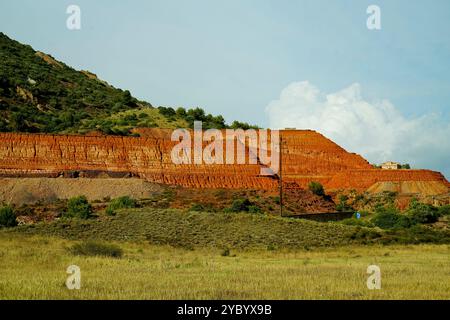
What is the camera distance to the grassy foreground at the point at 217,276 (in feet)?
51.5

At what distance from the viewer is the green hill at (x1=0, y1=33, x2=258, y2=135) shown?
3588 inches

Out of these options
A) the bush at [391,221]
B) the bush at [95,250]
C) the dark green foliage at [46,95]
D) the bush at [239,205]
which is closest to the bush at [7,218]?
the bush at [239,205]

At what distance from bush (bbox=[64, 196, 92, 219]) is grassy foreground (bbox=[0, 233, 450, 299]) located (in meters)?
18.6

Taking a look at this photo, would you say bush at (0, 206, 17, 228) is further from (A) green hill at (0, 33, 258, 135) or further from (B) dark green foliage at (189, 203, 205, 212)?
(A) green hill at (0, 33, 258, 135)

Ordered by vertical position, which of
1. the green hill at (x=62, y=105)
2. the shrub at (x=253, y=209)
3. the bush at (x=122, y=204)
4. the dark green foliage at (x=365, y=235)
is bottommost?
the dark green foliage at (x=365, y=235)

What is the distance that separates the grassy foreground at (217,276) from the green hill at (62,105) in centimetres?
6018

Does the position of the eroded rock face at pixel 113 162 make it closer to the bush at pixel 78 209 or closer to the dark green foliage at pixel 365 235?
the bush at pixel 78 209

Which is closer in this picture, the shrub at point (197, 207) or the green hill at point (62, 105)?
the shrub at point (197, 207)

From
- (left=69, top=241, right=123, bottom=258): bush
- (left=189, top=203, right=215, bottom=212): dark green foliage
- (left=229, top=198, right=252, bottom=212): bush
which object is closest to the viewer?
(left=69, top=241, right=123, bottom=258): bush

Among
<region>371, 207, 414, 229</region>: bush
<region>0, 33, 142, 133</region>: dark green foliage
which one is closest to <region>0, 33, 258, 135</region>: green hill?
<region>0, 33, 142, 133</region>: dark green foliage

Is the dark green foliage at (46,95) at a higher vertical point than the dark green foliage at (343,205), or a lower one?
higher

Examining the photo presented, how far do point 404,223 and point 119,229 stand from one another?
72.9 ft

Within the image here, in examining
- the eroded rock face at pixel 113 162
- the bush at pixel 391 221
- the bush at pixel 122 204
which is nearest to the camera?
the bush at pixel 391 221
